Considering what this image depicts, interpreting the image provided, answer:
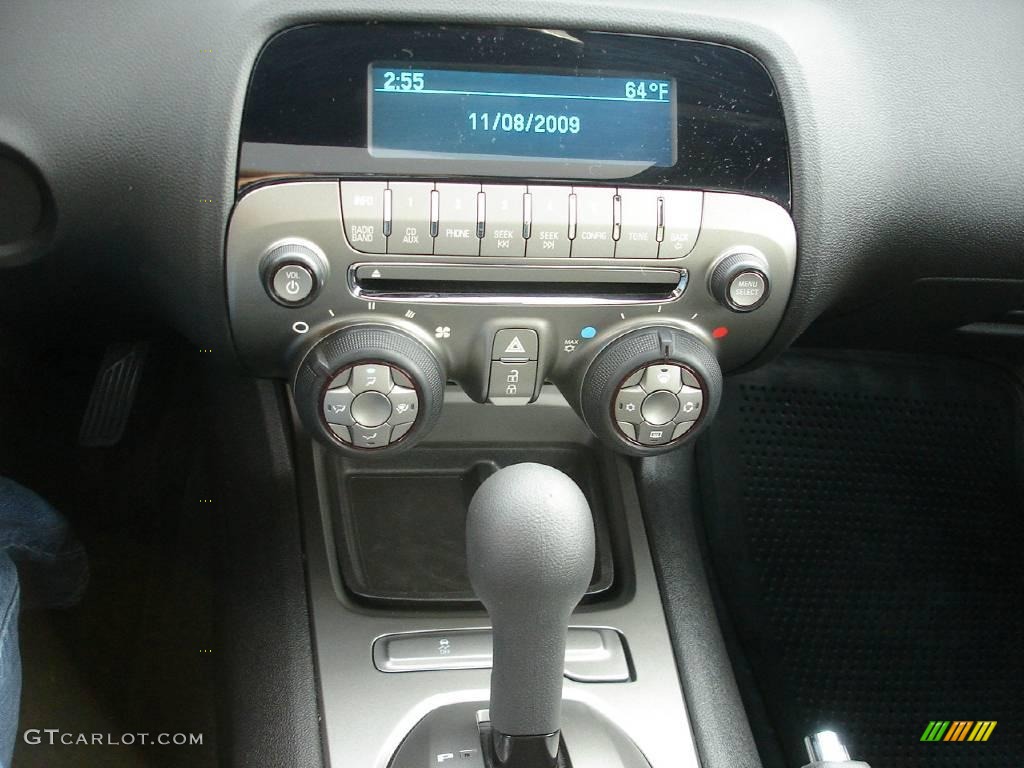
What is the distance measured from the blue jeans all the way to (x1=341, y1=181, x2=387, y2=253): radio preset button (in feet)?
1.36

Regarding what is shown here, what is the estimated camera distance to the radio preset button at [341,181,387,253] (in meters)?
0.79

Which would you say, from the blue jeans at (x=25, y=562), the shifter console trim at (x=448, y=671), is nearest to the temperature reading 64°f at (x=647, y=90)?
the shifter console trim at (x=448, y=671)

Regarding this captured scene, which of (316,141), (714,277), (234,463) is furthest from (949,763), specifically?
(316,141)

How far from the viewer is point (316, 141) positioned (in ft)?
2.59

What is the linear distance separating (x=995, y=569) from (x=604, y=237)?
0.77 meters

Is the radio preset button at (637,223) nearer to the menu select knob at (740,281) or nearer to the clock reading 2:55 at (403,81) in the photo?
the menu select knob at (740,281)

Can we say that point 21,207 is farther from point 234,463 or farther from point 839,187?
point 839,187

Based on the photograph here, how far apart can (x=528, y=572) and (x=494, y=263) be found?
0.82 ft

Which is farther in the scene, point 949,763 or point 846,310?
point 949,763

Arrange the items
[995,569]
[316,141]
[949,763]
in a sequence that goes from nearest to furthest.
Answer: [316,141] → [949,763] → [995,569]

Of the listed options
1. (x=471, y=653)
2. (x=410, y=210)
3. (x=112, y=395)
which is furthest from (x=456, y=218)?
(x=112, y=395)

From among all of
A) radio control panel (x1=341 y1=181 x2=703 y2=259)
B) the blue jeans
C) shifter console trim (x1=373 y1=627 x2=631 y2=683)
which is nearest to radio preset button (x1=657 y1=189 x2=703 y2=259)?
radio control panel (x1=341 y1=181 x2=703 y2=259)

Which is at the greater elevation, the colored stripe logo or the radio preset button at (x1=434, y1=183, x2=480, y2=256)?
the radio preset button at (x1=434, y1=183, x2=480, y2=256)

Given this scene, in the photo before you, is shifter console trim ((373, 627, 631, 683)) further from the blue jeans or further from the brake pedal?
the brake pedal
